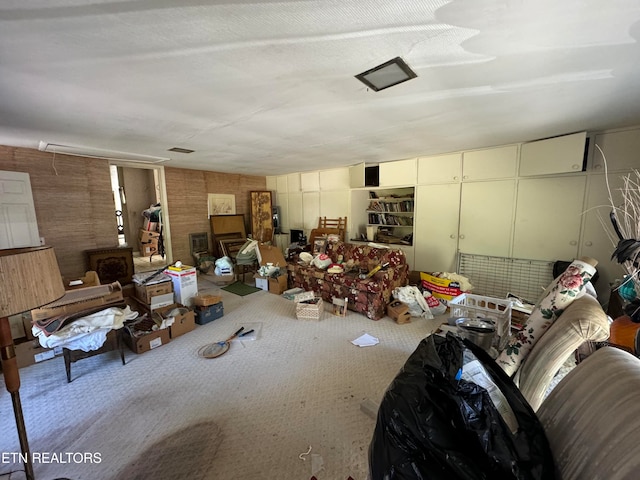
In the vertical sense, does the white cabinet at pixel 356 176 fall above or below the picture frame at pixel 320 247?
above

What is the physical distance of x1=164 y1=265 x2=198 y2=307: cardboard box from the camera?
3041 mm

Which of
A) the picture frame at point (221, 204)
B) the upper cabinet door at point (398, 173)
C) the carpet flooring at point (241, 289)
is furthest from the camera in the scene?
the picture frame at point (221, 204)

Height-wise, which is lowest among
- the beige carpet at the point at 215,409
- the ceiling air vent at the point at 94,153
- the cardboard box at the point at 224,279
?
the beige carpet at the point at 215,409

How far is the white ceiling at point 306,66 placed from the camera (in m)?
1.04

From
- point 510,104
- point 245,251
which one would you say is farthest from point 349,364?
point 245,251

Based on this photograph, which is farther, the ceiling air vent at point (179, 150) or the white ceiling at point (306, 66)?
the ceiling air vent at point (179, 150)

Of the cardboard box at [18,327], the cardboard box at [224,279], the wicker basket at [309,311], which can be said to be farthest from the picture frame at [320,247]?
the cardboard box at [18,327]

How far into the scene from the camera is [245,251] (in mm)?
4664

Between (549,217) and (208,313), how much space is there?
4579 millimetres

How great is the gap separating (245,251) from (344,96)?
11.5ft

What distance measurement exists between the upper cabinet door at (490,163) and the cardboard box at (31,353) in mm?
5335

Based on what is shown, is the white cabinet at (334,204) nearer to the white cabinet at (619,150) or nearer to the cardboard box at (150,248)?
the white cabinet at (619,150)

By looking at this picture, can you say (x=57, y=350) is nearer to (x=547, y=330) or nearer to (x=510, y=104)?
(x=547, y=330)

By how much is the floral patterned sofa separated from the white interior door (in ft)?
11.4
